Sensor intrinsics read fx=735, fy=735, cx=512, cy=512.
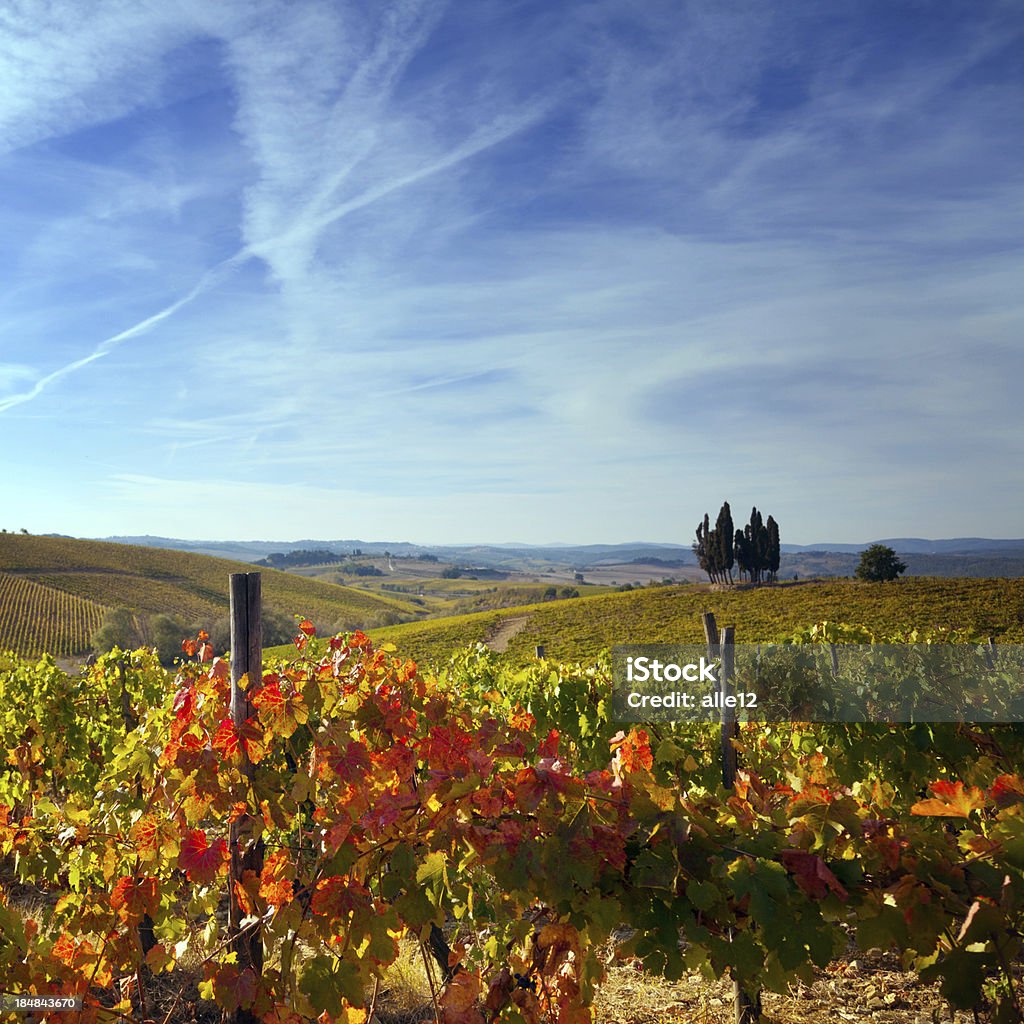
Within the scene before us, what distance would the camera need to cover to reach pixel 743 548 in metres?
70.7

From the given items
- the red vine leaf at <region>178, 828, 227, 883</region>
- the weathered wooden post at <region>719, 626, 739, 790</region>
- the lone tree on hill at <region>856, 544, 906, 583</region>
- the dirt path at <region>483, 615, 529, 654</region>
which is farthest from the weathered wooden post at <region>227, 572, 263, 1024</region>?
the lone tree on hill at <region>856, 544, 906, 583</region>

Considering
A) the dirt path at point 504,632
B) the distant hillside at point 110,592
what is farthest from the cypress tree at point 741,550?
the distant hillside at point 110,592

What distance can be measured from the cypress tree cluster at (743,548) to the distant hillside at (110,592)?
36.6 meters

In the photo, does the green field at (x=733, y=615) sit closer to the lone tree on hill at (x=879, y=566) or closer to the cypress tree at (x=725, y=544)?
the lone tree on hill at (x=879, y=566)

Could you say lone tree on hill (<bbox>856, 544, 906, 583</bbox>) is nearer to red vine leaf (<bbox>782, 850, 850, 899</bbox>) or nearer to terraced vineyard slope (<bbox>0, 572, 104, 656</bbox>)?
terraced vineyard slope (<bbox>0, 572, 104, 656</bbox>)

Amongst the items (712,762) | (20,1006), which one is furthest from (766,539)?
(20,1006)

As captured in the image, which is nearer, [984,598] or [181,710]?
[181,710]

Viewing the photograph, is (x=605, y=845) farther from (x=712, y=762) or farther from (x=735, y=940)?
(x=712, y=762)

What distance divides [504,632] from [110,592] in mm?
45902

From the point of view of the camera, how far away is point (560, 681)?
6348 mm

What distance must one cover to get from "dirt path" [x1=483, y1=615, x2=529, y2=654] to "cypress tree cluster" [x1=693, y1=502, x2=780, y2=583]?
20278 mm

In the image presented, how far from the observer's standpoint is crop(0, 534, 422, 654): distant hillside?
2505 inches

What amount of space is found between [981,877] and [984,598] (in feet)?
173

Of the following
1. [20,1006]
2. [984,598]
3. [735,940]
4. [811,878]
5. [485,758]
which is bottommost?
[984,598]
